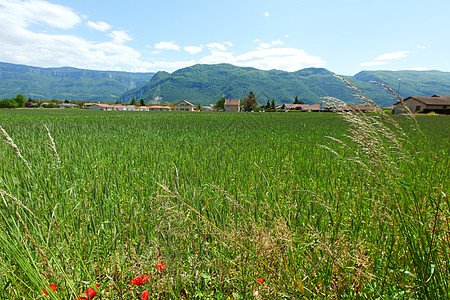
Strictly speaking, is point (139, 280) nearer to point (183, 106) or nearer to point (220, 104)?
point (220, 104)

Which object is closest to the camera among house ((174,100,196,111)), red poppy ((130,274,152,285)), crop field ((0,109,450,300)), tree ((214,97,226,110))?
crop field ((0,109,450,300))

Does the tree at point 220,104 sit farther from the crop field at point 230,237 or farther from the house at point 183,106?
the crop field at point 230,237

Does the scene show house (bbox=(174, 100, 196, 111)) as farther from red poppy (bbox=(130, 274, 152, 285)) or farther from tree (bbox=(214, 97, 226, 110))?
red poppy (bbox=(130, 274, 152, 285))

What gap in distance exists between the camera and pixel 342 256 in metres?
1.63

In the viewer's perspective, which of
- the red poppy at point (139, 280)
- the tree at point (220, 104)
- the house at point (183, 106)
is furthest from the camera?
the house at point (183, 106)

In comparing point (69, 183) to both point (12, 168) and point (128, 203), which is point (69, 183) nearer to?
point (128, 203)

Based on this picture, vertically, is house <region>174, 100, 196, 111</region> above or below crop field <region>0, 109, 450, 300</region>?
above

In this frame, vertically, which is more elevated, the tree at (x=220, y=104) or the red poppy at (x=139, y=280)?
the tree at (x=220, y=104)

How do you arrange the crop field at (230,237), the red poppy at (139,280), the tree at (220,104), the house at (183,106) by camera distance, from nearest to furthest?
1. the crop field at (230,237)
2. the red poppy at (139,280)
3. the tree at (220,104)
4. the house at (183,106)

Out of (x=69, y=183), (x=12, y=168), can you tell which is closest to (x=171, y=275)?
(x=69, y=183)

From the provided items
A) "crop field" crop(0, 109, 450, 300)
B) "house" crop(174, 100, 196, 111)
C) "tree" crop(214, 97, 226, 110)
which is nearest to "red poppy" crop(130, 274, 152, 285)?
"crop field" crop(0, 109, 450, 300)

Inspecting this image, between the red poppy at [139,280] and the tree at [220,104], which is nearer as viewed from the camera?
the red poppy at [139,280]

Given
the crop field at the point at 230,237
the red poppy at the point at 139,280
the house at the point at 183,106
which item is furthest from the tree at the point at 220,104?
the red poppy at the point at 139,280

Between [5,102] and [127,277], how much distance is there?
123 meters
